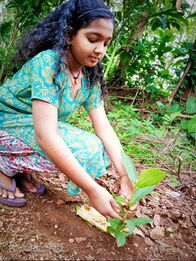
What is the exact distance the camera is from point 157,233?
3.87 ft

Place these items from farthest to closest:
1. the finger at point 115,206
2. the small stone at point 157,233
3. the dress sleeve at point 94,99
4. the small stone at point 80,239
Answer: the dress sleeve at point 94,99 < the small stone at point 157,233 < the small stone at point 80,239 < the finger at point 115,206

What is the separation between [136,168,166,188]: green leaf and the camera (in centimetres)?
80

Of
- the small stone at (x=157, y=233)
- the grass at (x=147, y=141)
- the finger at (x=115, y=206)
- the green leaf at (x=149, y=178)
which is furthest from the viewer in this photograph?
the grass at (x=147, y=141)

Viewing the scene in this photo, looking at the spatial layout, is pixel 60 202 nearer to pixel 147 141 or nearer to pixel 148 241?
pixel 148 241

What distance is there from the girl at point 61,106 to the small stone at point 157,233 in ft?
0.85

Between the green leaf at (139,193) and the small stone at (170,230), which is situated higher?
the green leaf at (139,193)

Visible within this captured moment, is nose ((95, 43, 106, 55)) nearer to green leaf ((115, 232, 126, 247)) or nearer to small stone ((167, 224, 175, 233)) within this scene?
green leaf ((115, 232, 126, 247))

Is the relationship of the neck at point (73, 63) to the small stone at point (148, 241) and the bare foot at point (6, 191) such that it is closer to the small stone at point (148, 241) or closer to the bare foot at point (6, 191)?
the bare foot at point (6, 191)

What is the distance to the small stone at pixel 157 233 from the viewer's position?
1.16m

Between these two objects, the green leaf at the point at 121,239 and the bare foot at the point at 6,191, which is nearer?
the green leaf at the point at 121,239

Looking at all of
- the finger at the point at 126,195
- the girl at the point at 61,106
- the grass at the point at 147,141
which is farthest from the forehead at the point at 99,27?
the grass at the point at 147,141

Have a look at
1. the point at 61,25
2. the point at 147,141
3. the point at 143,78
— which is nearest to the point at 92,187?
the point at 61,25

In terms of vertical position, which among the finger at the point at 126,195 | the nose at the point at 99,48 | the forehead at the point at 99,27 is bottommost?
the finger at the point at 126,195

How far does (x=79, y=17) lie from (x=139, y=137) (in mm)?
1306
